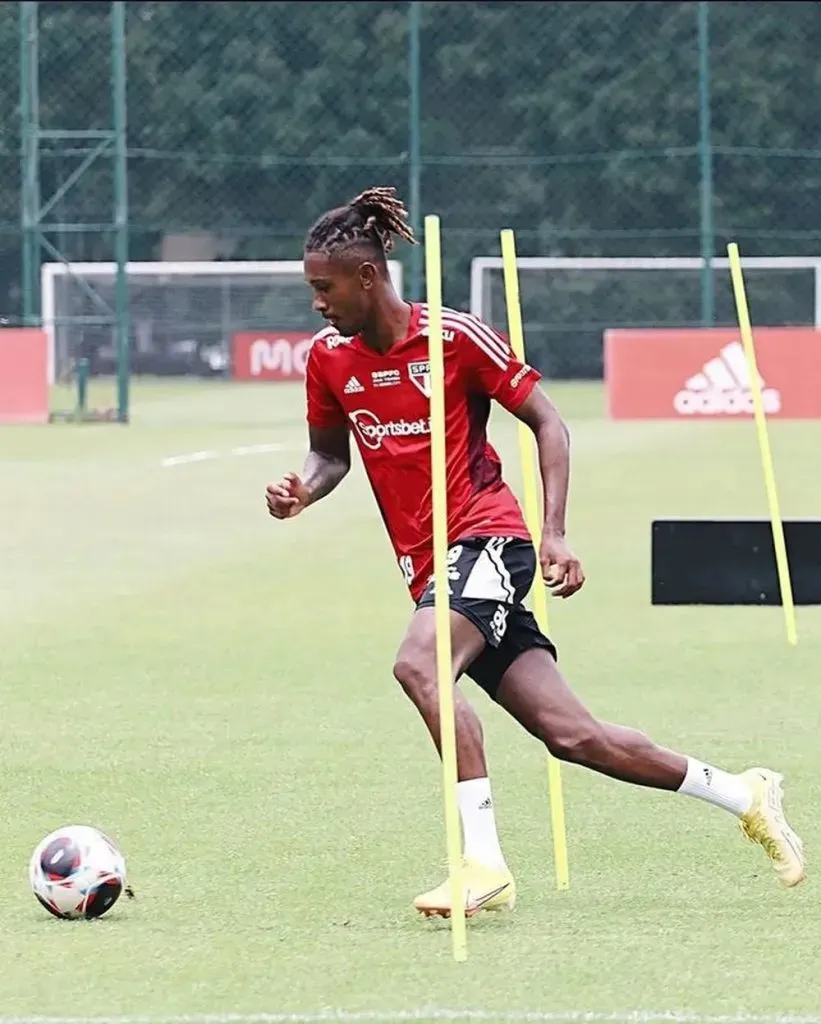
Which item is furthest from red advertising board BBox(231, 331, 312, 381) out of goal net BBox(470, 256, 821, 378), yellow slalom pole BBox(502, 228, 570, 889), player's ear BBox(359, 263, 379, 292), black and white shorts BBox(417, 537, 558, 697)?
player's ear BBox(359, 263, 379, 292)

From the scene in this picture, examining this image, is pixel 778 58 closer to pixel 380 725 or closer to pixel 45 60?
pixel 45 60

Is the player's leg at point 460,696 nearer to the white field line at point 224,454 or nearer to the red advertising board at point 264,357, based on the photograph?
the white field line at point 224,454

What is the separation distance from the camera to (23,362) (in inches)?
1315

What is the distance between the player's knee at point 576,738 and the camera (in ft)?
21.3

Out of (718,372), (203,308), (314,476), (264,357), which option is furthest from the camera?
(264,357)

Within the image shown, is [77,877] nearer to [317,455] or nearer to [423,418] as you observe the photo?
[317,455]

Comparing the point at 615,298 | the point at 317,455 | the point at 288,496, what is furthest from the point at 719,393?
the point at 288,496

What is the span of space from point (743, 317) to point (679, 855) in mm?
5816

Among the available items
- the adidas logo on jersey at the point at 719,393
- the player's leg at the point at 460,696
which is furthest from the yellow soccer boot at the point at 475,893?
the adidas logo on jersey at the point at 719,393

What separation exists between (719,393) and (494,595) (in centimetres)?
2835

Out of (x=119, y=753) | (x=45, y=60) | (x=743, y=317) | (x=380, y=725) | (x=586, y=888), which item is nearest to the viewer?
(x=586, y=888)

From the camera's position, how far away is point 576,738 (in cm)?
650

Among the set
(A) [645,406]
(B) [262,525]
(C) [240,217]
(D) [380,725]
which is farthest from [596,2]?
(D) [380,725]

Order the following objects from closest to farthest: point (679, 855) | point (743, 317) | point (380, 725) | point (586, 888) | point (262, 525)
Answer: point (586, 888) < point (679, 855) < point (380, 725) < point (743, 317) < point (262, 525)
